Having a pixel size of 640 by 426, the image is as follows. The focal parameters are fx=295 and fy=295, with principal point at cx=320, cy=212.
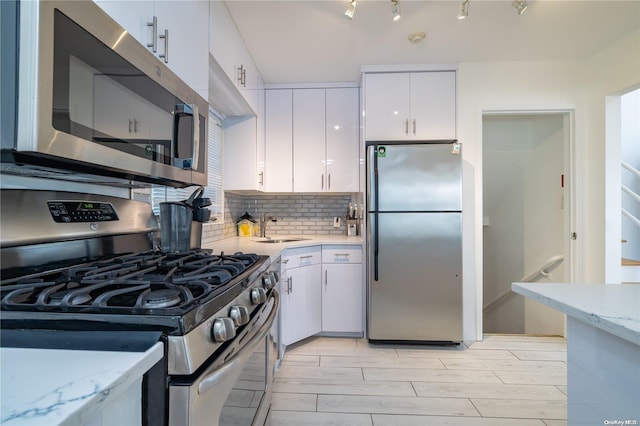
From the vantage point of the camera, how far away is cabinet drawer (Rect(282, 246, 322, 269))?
7.61 feet

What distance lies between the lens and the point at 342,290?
2.69 m

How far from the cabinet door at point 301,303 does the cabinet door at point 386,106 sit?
1380 millimetres

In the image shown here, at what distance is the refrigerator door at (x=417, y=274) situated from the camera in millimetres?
2479

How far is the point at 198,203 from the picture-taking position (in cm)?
160

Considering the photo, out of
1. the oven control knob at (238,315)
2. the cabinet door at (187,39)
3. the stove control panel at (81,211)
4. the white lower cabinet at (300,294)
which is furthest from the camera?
the white lower cabinet at (300,294)

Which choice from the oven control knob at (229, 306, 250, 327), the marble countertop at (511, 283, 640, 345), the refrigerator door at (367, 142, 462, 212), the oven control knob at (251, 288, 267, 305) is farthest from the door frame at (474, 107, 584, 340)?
the oven control knob at (229, 306, 250, 327)

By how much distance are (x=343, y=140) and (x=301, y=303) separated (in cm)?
162

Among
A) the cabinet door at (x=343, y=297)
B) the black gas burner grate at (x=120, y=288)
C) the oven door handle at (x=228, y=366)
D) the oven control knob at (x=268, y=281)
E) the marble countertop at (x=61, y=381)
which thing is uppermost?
the black gas burner grate at (x=120, y=288)

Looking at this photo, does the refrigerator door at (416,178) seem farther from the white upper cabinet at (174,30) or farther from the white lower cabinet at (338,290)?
the white upper cabinet at (174,30)

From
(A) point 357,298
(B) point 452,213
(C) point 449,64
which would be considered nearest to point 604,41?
(C) point 449,64

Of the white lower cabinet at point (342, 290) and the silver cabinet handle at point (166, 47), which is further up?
the silver cabinet handle at point (166, 47)

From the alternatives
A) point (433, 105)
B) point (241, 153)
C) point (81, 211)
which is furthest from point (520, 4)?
point (81, 211)

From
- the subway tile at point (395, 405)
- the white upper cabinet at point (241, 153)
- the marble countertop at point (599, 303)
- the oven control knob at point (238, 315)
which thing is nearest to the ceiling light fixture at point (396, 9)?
the white upper cabinet at point (241, 153)

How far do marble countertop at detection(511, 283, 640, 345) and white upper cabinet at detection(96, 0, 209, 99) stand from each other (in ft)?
5.09
